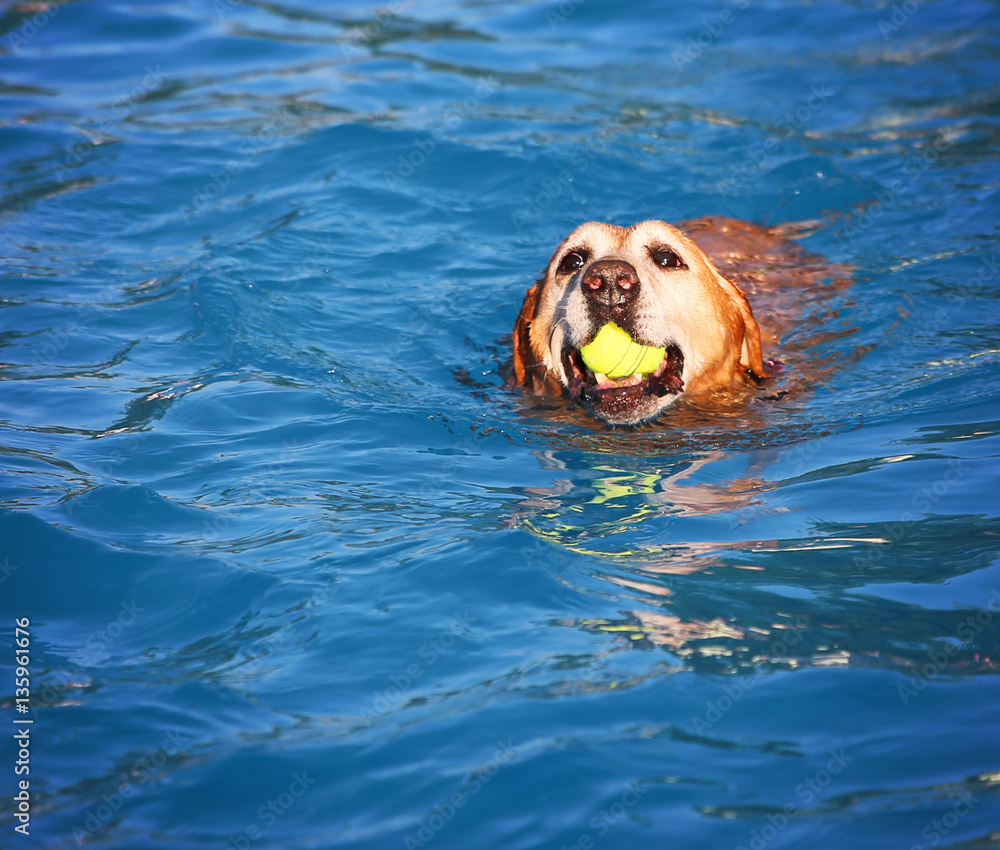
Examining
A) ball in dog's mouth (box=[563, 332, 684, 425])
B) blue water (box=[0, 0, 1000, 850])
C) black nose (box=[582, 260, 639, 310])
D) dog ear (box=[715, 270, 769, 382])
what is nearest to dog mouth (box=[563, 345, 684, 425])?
ball in dog's mouth (box=[563, 332, 684, 425])

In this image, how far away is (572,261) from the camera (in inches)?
233

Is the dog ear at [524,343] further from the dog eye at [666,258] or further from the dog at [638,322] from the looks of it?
the dog eye at [666,258]

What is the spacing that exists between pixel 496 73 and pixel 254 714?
393 inches

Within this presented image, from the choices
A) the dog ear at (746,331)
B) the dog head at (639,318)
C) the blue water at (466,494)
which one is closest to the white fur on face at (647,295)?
the dog head at (639,318)

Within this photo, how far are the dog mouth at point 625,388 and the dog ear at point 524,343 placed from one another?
42 cm

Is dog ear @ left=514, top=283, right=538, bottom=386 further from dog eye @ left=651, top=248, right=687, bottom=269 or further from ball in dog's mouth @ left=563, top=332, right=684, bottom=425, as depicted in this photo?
dog eye @ left=651, top=248, right=687, bottom=269

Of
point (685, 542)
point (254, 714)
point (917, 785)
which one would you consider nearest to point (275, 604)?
point (254, 714)

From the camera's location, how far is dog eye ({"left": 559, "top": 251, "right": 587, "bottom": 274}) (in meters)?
5.92

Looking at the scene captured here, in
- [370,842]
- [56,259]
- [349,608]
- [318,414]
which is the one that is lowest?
[370,842]

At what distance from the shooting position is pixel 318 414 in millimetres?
5906

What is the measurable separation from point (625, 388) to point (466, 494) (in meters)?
1.16

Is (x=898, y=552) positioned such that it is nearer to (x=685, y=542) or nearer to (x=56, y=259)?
(x=685, y=542)

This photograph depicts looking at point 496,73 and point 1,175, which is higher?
point 496,73

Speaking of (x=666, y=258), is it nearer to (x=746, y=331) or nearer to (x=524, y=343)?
(x=746, y=331)
